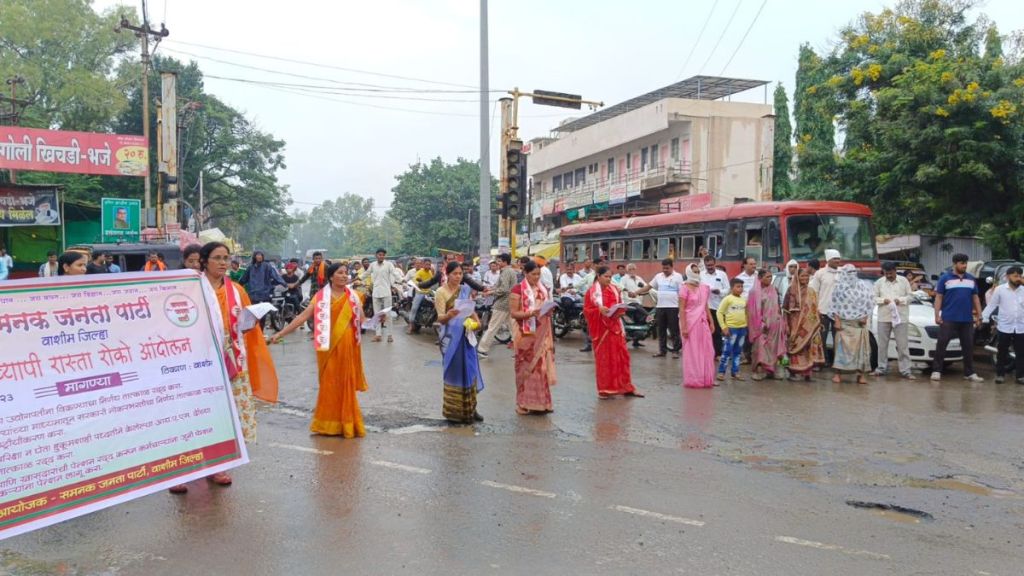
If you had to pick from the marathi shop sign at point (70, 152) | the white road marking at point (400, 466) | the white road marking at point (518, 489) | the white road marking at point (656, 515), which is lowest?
the white road marking at point (656, 515)

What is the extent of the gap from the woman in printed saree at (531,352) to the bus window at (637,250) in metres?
14.0

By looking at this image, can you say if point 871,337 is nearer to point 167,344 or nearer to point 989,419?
point 989,419

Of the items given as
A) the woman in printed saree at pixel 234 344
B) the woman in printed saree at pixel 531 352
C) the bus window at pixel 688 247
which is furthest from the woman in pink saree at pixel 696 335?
the bus window at pixel 688 247

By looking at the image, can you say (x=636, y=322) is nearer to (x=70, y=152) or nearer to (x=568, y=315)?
(x=568, y=315)

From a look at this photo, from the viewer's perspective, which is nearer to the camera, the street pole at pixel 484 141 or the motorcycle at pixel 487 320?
the motorcycle at pixel 487 320

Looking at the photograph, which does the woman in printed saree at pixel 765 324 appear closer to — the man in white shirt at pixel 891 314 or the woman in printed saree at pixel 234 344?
the man in white shirt at pixel 891 314

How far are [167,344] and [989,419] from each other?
26.0ft

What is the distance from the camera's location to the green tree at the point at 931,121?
15750 mm

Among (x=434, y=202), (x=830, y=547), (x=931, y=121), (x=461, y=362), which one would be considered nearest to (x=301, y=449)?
(x=461, y=362)

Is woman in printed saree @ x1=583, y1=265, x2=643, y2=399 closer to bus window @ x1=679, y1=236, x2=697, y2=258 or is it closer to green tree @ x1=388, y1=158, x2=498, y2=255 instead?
bus window @ x1=679, y1=236, x2=697, y2=258

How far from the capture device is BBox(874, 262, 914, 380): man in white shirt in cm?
1137

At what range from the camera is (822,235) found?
16906 millimetres

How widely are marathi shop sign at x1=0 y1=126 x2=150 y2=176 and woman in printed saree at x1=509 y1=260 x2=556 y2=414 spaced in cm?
2061

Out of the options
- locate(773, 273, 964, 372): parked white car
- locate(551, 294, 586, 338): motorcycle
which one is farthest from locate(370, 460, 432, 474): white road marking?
locate(551, 294, 586, 338): motorcycle
